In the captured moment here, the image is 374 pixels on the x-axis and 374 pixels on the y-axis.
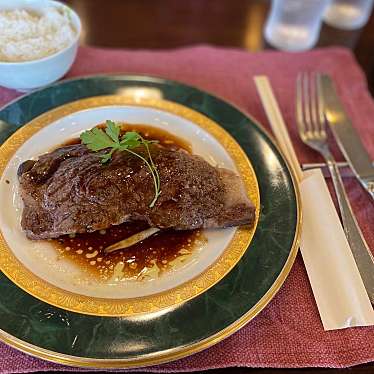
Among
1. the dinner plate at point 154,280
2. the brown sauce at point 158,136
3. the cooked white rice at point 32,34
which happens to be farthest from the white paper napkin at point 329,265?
the cooked white rice at point 32,34

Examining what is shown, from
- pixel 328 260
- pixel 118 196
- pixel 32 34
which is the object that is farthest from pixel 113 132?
pixel 328 260

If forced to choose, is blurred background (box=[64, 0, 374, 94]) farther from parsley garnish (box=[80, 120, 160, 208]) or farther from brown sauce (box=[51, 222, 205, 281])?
brown sauce (box=[51, 222, 205, 281])

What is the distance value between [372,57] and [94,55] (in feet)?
6.08

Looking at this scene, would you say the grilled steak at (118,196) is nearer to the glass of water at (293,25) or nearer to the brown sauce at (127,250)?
the brown sauce at (127,250)

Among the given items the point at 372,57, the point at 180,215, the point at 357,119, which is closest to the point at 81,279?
the point at 180,215

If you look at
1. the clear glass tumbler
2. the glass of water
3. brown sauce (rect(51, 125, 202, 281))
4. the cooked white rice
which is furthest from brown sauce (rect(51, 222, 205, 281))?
the clear glass tumbler

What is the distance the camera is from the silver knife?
82.1 inches

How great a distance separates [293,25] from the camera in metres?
2.92

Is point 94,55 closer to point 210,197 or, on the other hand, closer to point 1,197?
point 1,197

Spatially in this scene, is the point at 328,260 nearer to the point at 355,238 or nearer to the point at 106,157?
the point at 355,238

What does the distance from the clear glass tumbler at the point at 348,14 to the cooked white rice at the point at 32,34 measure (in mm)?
1924

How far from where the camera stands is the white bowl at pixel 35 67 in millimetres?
2076

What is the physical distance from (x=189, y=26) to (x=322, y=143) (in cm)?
140

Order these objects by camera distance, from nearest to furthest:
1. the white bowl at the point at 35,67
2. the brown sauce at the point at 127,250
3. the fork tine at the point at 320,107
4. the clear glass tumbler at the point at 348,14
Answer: the brown sauce at the point at 127,250, the white bowl at the point at 35,67, the fork tine at the point at 320,107, the clear glass tumbler at the point at 348,14
